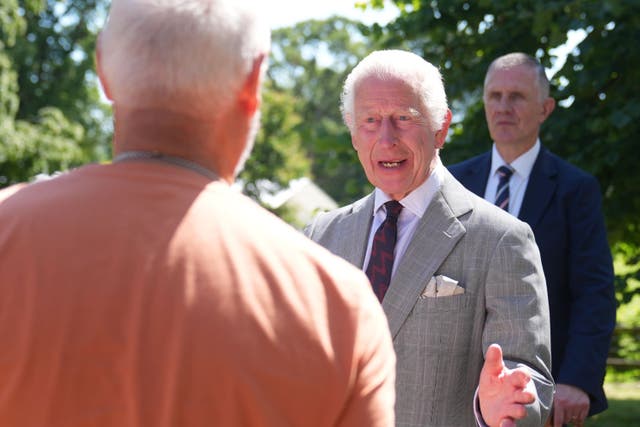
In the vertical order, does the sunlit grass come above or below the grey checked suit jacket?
below

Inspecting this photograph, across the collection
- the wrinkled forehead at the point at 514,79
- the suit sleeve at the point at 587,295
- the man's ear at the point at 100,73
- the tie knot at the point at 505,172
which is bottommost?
the suit sleeve at the point at 587,295

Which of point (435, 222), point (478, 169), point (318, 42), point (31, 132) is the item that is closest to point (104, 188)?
point (435, 222)

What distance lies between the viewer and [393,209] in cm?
336

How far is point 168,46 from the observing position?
1.63 meters

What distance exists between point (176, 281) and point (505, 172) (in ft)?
11.3

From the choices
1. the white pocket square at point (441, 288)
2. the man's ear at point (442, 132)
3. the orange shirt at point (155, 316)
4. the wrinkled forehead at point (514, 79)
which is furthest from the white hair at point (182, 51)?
the wrinkled forehead at point (514, 79)

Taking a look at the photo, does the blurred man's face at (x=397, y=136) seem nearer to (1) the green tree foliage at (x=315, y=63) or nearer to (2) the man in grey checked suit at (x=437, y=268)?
(2) the man in grey checked suit at (x=437, y=268)

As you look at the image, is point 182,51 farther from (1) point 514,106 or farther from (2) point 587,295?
(1) point 514,106

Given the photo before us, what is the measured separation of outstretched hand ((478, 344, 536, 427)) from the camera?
249 cm

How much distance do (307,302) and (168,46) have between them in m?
0.50

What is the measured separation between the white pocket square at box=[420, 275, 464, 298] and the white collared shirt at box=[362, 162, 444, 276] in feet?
0.68

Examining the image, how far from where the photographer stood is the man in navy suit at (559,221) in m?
4.23

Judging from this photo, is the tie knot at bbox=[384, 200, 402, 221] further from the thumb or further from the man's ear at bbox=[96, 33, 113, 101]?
the man's ear at bbox=[96, 33, 113, 101]

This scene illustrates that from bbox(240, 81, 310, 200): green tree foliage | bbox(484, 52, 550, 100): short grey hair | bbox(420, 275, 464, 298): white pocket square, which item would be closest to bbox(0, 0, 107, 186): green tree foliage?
bbox(240, 81, 310, 200): green tree foliage
